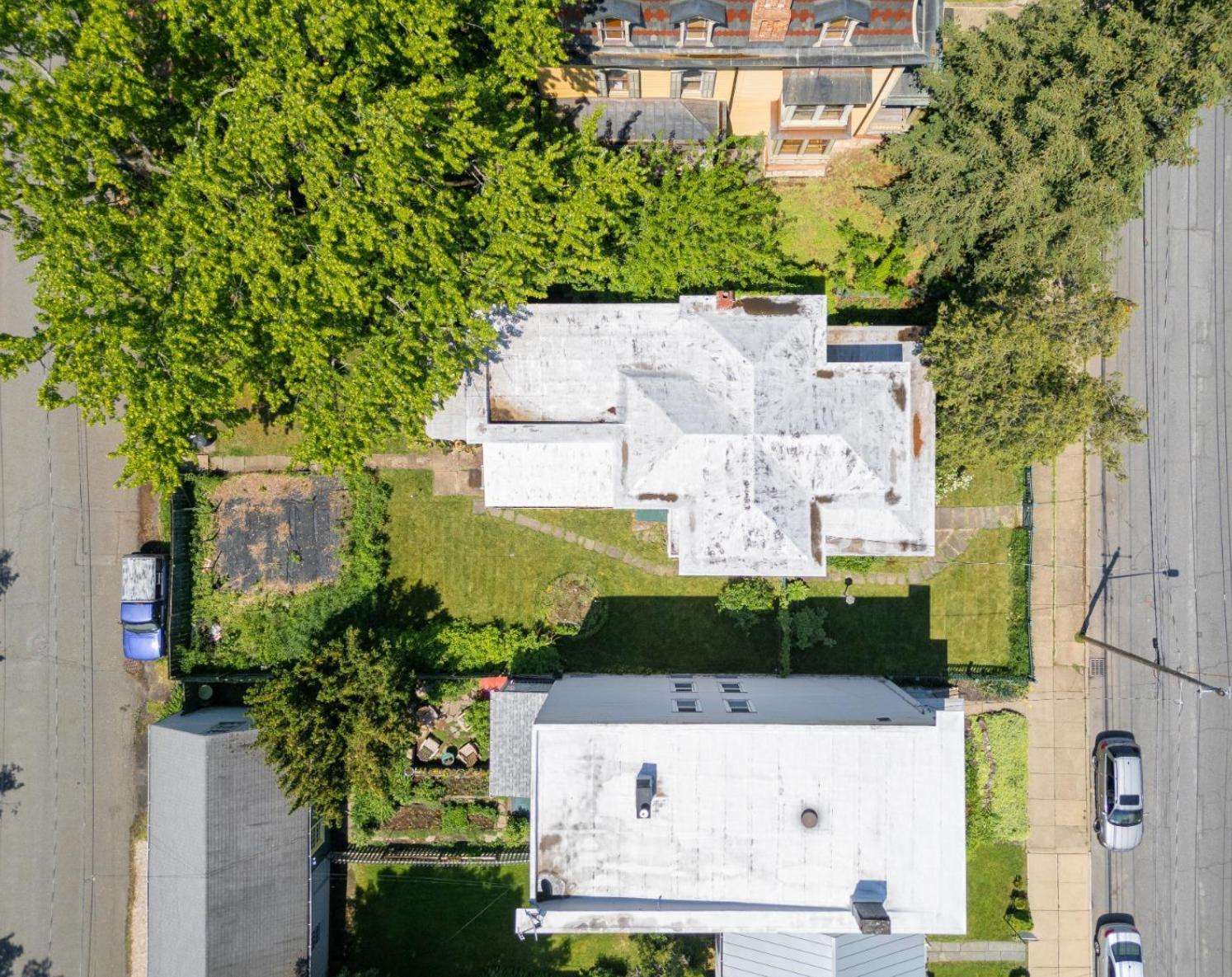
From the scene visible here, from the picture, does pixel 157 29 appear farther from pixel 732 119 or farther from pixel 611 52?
pixel 732 119

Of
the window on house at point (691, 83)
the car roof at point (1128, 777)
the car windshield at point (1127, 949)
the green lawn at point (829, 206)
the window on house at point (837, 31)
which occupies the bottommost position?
the car windshield at point (1127, 949)

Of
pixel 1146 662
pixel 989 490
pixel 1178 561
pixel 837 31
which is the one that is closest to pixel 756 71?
pixel 837 31

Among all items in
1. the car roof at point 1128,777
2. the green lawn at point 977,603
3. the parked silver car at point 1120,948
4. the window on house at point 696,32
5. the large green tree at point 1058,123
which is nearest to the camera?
the large green tree at point 1058,123

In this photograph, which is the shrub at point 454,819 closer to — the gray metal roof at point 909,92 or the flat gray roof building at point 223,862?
the flat gray roof building at point 223,862

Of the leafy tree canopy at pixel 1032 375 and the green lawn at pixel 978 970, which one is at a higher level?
the leafy tree canopy at pixel 1032 375

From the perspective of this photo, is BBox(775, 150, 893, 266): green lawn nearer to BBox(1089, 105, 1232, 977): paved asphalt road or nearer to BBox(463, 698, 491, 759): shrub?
BBox(1089, 105, 1232, 977): paved asphalt road

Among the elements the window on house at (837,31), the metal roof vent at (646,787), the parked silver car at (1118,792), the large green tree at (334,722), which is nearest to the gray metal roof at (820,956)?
the metal roof vent at (646,787)

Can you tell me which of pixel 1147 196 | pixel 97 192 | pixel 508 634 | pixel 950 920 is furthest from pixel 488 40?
pixel 950 920

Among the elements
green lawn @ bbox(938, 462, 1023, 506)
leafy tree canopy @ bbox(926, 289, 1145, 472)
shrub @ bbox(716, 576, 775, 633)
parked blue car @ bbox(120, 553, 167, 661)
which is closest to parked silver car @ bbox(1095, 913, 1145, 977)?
green lawn @ bbox(938, 462, 1023, 506)
